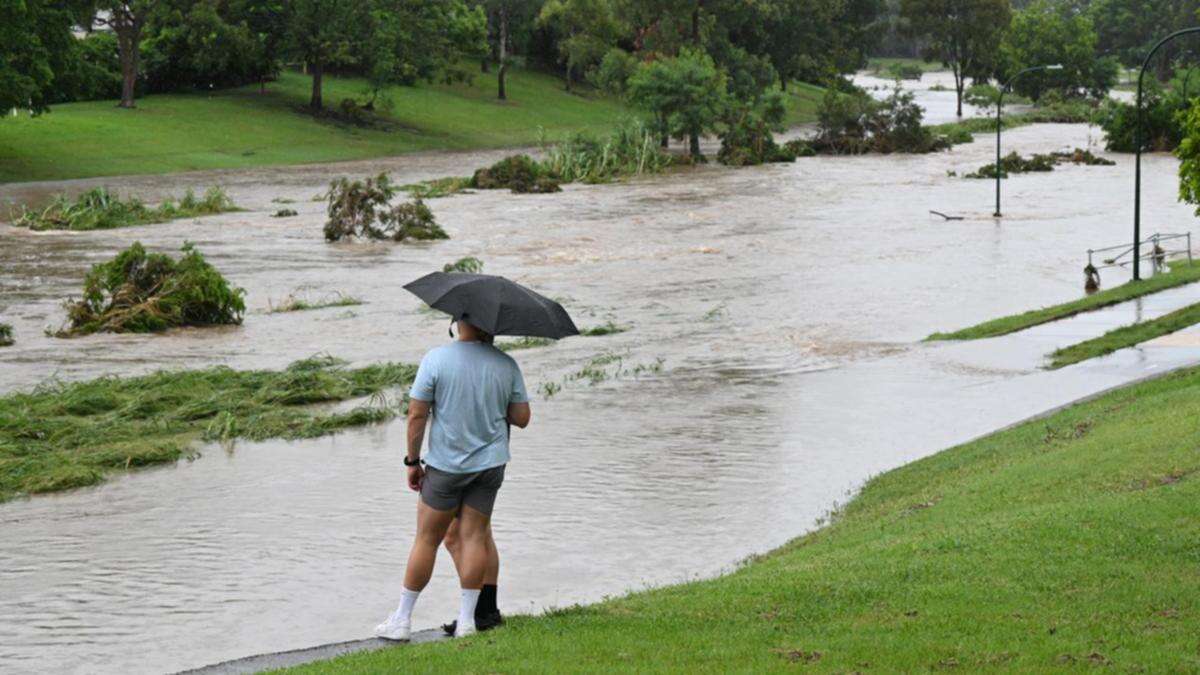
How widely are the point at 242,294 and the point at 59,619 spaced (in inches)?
899

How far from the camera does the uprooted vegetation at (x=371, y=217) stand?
49.1 meters

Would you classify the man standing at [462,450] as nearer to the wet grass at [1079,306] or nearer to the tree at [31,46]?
the wet grass at [1079,306]

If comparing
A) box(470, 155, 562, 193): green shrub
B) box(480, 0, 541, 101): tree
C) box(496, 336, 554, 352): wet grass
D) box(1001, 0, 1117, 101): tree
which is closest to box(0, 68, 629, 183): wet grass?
box(480, 0, 541, 101): tree

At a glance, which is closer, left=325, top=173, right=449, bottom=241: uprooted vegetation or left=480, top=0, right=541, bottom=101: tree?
left=325, top=173, right=449, bottom=241: uprooted vegetation

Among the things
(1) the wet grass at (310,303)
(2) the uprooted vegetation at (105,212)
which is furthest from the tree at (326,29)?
(1) the wet grass at (310,303)

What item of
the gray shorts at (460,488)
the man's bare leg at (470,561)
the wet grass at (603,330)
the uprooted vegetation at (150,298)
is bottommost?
the wet grass at (603,330)

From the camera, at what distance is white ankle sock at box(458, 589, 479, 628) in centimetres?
1001

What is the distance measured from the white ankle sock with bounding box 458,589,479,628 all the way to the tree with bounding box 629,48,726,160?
251 ft

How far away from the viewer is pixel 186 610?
1366 cm

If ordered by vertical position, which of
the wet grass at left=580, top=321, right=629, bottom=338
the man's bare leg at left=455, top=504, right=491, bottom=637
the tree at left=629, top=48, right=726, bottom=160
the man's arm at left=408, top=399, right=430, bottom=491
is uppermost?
the tree at left=629, top=48, right=726, bottom=160

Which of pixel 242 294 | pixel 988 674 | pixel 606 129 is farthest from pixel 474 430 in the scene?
pixel 606 129

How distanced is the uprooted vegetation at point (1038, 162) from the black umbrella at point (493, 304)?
222 ft

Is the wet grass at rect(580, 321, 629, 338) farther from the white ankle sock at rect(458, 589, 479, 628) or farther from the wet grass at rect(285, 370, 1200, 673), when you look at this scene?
the white ankle sock at rect(458, 589, 479, 628)

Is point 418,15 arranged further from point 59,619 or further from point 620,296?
point 59,619
